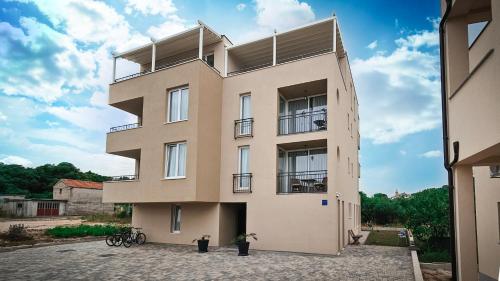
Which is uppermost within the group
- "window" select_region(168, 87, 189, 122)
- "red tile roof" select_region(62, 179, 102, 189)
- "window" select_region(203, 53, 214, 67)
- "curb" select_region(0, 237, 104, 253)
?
"window" select_region(203, 53, 214, 67)

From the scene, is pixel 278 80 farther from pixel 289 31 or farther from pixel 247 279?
pixel 247 279

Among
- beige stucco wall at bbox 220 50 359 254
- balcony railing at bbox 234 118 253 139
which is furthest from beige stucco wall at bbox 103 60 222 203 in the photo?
balcony railing at bbox 234 118 253 139

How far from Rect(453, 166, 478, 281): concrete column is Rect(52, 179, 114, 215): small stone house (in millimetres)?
52856

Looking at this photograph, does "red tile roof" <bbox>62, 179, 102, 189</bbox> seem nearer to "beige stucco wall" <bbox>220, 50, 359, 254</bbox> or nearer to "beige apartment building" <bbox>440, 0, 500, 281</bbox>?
"beige stucco wall" <bbox>220, 50, 359, 254</bbox>

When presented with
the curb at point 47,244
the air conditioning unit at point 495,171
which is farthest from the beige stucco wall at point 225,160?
the air conditioning unit at point 495,171

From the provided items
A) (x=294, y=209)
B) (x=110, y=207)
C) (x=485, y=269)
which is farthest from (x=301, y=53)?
(x=110, y=207)

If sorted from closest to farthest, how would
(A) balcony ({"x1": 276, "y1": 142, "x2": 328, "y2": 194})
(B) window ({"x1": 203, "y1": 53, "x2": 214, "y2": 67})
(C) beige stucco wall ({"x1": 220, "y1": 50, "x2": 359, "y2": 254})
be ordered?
(C) beige stucco wall ({"x1": 220, "y1": 50, "x2": 359, "y2": 254}) < (A) balcony ({"x1": 276, "y1": 142, "x2": 328, "y2": 194}) < (B) window ({"x1": 203, "y1": 53, "x2": 214, "y2": 67})

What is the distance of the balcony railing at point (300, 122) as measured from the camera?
1686 cm

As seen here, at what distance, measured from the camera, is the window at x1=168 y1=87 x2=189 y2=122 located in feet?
56.6

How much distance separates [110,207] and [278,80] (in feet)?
149

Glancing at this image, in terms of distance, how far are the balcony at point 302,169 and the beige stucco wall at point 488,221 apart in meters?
5.86

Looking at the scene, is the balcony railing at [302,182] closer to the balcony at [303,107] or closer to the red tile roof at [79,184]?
the balcony at [303,107]

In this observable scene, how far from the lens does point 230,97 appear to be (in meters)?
18.3

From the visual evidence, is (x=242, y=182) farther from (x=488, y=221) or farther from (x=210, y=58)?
Answer: (x=488, y=221)
